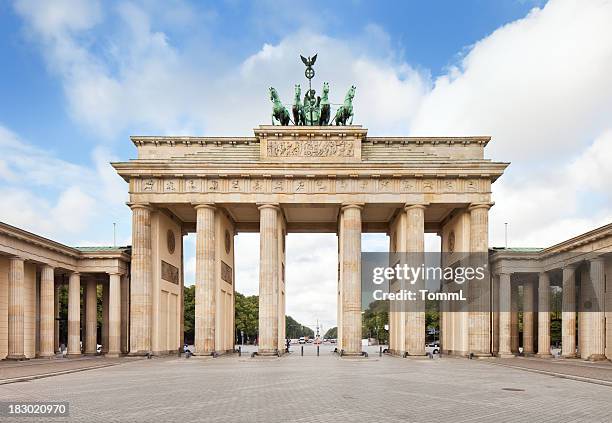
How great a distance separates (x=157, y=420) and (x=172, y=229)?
42527mm

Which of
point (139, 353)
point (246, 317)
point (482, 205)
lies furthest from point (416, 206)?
point (246, 317)

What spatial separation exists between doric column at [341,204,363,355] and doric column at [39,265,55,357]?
2415cm

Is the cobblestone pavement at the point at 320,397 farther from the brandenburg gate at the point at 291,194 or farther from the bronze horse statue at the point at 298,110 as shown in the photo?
the bronze horse statue at the point at 298,110

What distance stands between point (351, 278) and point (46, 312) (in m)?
25.3

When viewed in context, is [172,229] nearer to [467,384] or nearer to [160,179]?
[160,179]

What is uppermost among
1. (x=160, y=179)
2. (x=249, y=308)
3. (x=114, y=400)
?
(x=160, y=179)

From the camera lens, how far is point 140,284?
4966 centimetres

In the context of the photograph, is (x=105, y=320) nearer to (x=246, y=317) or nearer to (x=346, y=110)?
(x=346, y=110)

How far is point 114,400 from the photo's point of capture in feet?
63.6

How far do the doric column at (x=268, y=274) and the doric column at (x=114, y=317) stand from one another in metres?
12.3

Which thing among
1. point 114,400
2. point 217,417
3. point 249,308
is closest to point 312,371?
point 114,400

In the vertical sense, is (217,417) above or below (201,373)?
above

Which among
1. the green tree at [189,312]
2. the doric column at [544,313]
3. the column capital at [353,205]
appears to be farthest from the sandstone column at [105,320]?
the green tree at [189,312]

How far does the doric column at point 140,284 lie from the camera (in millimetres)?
49125
